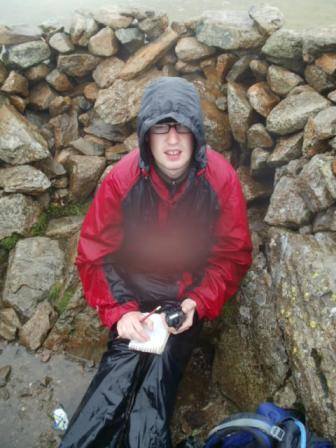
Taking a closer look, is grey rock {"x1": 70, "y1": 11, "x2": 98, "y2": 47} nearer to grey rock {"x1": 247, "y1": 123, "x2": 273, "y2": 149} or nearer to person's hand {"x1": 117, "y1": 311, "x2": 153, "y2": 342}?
grey rock {"x1": 247, "y1": 123, "x2": 273, "y2": 149}

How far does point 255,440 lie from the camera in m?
3.76

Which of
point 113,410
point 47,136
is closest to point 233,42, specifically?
point 47,136

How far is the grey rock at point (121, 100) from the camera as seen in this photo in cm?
756

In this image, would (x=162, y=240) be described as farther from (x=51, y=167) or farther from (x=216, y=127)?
(x=51, y=167)

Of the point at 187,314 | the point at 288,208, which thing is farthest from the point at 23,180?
the point at 288,208

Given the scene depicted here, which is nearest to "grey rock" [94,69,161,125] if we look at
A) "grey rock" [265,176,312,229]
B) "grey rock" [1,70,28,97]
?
"grey rock" [1,70,28,97]

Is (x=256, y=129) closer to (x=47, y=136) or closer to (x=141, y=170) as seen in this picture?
Result: (x=141, y=170)

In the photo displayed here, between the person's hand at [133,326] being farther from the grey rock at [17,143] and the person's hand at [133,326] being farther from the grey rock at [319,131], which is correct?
the grey rock at [17,143]

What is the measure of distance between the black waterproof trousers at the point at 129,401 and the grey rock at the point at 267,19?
480cm

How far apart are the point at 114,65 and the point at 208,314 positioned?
5110 mm

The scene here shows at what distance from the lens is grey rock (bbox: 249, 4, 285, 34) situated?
253 inches

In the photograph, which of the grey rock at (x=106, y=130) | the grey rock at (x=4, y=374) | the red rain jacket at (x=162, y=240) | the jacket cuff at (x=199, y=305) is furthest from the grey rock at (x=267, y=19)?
the grey rock at (x=4, y=374)

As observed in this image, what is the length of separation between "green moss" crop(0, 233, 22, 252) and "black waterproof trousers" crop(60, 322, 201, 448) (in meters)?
3.28

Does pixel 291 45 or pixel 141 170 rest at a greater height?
pixel 291 45
